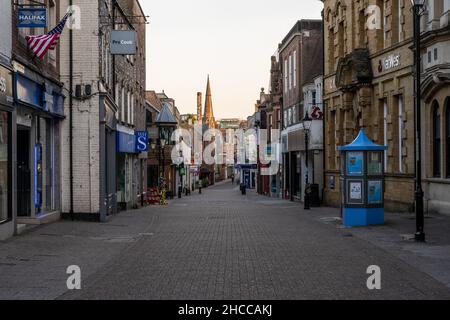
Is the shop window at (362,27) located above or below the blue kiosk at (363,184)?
above

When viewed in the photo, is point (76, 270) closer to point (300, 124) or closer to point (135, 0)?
point (135, 0)

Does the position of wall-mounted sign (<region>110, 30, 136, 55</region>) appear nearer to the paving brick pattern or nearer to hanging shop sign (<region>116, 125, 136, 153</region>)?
hanging shop sign (<region>116, 125, 136, 153</region>)

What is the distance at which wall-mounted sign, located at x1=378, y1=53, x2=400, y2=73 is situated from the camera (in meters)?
25.5

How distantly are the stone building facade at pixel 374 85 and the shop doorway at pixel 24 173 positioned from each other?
507 inches

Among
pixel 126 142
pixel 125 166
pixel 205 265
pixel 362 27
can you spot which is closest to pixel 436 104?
pixel 362 27

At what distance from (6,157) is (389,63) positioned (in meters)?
15.8

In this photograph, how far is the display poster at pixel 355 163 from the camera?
20384 mm

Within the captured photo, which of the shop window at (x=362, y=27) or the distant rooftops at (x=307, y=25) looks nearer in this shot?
the shop window at (x=362, y=27)

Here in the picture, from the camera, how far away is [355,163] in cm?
2055

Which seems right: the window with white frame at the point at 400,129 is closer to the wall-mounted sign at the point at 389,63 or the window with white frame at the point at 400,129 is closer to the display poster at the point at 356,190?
the wall-mounted sign at the point at 389,63

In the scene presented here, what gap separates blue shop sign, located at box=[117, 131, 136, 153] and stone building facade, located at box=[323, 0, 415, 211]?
33.4 feet

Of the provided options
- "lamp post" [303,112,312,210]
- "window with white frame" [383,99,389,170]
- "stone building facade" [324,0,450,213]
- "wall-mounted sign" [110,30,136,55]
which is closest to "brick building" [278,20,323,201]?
"lamp post" [303,112,312,210]

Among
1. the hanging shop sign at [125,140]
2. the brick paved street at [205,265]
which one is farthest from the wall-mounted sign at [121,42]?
the brick paved street at [205,265]

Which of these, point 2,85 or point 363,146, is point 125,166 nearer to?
point 363,146
